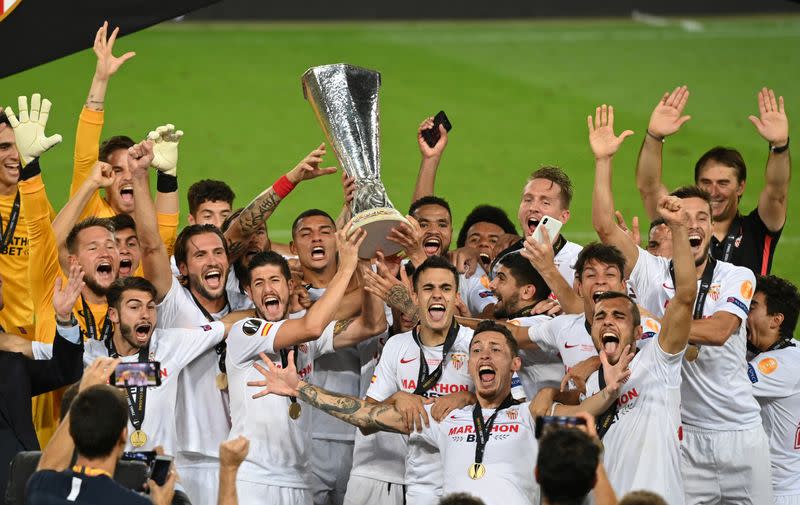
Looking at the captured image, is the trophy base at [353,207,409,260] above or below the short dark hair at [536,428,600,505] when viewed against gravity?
above

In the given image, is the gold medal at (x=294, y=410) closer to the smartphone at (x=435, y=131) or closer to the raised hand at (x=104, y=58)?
the raised hand at (x=104, y=58)

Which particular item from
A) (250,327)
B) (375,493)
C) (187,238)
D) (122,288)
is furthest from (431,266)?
(122,288)

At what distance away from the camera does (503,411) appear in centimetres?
730

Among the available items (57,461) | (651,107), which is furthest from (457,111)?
(57,461)

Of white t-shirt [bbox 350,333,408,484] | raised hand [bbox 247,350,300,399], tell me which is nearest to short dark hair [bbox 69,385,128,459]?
raised hand [bbox 247,350,300,399]

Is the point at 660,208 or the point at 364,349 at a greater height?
the point at 660,208

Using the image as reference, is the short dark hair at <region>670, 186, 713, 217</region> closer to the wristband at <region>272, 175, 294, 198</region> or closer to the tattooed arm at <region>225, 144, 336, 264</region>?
the tattooed arm at <region>225, 144, 336, 264</region>

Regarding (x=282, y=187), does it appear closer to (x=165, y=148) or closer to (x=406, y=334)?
(x=165, y=148)

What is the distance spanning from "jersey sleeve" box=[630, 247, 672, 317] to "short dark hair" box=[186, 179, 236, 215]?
283 centimetres

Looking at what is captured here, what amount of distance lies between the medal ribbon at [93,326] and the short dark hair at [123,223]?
680mm

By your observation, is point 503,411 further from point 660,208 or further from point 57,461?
point 57,461

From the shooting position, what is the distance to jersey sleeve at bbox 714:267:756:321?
771 centimetres

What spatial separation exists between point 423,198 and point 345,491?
2073 millimetres

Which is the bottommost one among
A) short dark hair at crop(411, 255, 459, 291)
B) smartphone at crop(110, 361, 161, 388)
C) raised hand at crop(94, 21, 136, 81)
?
smartphone at crop(110, 361, 161, 388)
